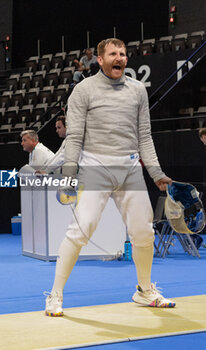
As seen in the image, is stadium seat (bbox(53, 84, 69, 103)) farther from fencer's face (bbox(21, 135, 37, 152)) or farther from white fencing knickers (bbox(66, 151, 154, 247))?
white fencing knickers (bbox(66, 151, 154, 247))

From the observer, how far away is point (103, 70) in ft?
14.1

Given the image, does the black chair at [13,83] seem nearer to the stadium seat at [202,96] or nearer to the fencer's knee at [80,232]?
the stadium seat at [202,96]

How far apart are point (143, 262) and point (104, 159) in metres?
0.76

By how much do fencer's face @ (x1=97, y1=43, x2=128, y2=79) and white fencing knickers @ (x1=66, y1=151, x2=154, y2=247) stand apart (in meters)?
0.55

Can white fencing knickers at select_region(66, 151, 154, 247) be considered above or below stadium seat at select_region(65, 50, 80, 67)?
Answer: below

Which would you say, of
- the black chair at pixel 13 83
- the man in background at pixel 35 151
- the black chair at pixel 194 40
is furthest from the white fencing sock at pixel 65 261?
the black chair at pixel 13 83

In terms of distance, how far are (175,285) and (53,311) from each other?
6.05ft

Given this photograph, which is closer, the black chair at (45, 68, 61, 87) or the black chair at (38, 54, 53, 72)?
the black chair at (45, 68, 61, 87)

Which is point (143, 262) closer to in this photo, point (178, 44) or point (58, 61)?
point (178, 44)

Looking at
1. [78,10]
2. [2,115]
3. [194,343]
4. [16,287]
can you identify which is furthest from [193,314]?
[78,10]

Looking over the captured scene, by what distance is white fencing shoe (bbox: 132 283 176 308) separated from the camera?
4.42 meters

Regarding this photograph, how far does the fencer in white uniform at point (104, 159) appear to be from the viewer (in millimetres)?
4168

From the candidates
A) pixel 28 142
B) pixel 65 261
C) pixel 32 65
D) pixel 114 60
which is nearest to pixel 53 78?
pixel 32 65

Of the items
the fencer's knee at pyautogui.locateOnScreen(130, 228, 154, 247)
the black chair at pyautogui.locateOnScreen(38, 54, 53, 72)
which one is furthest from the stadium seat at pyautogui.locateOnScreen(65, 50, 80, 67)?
the fencer's knee at pyautogui.locateOnScreen(130, 228, 154, 247)
